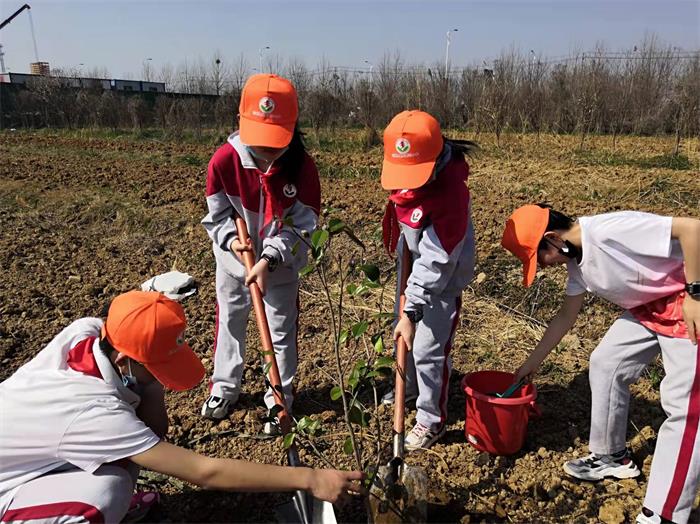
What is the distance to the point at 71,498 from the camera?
73.3 inches

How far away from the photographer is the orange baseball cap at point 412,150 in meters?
2.37

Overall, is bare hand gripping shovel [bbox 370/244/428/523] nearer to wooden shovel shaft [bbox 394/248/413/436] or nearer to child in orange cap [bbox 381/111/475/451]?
wooden shovel shaft [bbox 394/248/413/436]

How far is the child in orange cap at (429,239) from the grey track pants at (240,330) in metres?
0.60

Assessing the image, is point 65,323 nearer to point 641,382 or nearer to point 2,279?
point 2,279

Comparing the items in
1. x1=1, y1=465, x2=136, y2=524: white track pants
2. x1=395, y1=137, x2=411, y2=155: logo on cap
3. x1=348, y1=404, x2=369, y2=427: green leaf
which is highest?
x1=395, y1=137, x2=411, y2=155: logo on cap

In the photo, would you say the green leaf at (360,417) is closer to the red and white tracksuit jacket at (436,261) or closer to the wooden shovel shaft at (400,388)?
the wooden shovel shaft at (400,388)

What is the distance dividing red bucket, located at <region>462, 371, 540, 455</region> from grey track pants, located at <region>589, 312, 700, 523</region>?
403mm

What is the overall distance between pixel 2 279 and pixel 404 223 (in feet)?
11.7

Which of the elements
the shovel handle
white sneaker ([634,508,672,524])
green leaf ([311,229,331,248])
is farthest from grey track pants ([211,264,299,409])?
white sneaker ([634,508,672,524])

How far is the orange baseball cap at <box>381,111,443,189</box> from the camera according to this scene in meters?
2.37

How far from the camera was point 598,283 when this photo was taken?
7.61 ft

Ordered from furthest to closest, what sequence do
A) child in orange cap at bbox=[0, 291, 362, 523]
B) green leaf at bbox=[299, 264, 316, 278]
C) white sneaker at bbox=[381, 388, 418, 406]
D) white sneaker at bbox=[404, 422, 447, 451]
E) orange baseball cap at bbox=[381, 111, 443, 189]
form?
white sneaker at bbox=[381, 388, 418, 406]
white sneaker at bbox=[404, 422, 447, 451]
orange baseball cap at bbox=[381, 111, 443, 189]
green leaf at bbox=[299, 264, 316, 278]
child in orange cap at bbox=[0, 291, 362, 523]

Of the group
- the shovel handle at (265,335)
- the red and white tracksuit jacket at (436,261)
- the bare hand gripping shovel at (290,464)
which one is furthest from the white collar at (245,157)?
the red and white tracksuit jacket at (436,261)

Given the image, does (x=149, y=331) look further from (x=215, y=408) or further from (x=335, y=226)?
(x=215, y=408)
